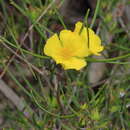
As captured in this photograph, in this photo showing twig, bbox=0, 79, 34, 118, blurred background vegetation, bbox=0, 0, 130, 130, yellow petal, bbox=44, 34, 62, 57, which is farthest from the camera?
twig, bbox=0, 79, 34, 118

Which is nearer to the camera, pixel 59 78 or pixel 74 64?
pixel 74 64

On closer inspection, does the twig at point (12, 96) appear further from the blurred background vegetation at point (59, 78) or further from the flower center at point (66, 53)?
the flower center at point (66, 53)

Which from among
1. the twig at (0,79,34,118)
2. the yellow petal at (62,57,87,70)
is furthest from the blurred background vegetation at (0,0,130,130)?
the yellow petal at (62,57,87,70)

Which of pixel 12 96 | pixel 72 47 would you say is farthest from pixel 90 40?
pixel 12 96

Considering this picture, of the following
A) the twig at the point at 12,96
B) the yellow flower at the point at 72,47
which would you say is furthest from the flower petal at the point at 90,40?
the twig at the point at 12,96

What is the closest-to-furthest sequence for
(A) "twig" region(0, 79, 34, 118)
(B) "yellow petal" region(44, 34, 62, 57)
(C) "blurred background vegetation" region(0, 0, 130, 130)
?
(B) "yellow petal" region(44, 34, 62, 57)
(C) "blurred background vegetation" region(0, 0, 130, 130)
(A) "twig" region(0, 79, 34, 118)

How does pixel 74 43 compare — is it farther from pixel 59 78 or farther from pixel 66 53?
pixel 59 78

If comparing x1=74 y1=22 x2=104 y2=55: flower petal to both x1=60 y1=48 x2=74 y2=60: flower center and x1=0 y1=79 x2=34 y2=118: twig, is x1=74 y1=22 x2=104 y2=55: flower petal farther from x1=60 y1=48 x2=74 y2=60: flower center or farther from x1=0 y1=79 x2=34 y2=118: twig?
x1=0 y1=79 x2=34 y2=118: twig
